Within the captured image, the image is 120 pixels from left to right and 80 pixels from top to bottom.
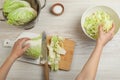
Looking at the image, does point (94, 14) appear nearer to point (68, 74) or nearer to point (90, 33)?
point (90, 33)

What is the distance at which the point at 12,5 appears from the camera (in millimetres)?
1021

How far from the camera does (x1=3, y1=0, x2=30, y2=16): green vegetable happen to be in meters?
1.02

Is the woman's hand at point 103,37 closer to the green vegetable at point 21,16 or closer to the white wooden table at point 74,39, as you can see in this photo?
the white wooden table at point 74,39

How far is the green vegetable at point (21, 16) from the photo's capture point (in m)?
0.99

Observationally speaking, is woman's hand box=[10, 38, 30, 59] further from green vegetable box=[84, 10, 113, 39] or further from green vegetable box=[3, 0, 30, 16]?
green vegetable box=[84, 10, 113, 39]

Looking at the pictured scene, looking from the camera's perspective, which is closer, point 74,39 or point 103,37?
point 103,37

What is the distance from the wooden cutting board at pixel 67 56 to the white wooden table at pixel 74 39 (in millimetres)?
19

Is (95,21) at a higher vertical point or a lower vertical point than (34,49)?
higher

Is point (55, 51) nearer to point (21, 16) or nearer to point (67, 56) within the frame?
point (67, 56)

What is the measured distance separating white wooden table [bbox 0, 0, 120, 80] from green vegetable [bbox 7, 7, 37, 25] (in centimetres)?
12

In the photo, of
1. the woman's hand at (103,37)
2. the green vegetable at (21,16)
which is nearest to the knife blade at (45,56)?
the green vegetable at (21,16)

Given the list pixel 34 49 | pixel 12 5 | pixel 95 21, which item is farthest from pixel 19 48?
pixel 95 21

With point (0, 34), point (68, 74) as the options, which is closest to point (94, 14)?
point (68, 74)

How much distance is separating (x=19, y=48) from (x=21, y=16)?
0.44ft
